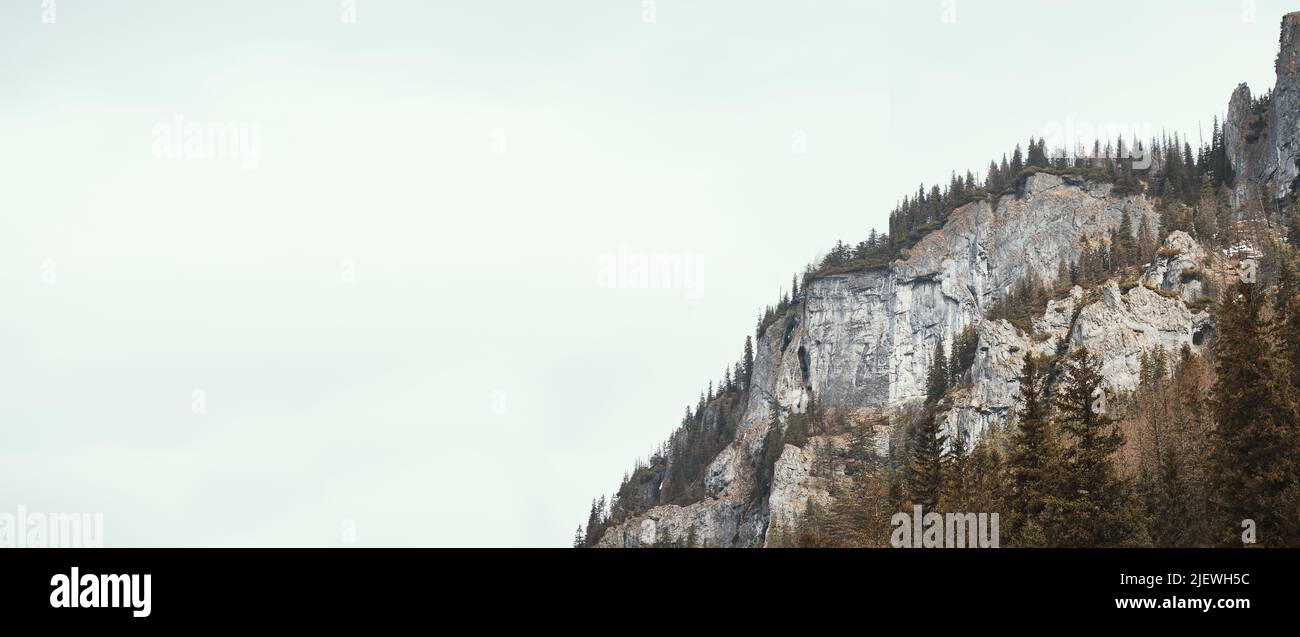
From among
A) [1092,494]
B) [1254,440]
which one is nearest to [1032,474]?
[1092,494]

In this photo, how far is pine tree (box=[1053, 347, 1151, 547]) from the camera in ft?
163

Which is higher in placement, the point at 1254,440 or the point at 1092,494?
the point at 1254,440

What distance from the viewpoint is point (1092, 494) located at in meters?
51.3

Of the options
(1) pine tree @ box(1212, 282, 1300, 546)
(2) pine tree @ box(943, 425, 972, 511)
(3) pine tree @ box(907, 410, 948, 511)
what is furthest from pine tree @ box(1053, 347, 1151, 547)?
(3) pine tree @ box(907, 410, 948, 511)

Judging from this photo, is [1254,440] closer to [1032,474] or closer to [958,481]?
[1032,474]

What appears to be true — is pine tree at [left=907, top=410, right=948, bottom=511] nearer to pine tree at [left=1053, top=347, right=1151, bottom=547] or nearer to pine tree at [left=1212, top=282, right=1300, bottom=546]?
pine tree at [left=1053, top=347, right=1151, bottom=547]

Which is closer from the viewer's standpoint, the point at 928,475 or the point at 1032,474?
the point at 1032,474

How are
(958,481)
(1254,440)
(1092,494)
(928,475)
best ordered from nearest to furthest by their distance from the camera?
(1254,440)
(1092,494)
(928,475)
(958,481)

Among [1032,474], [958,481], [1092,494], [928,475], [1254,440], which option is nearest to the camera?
[1254,440]
